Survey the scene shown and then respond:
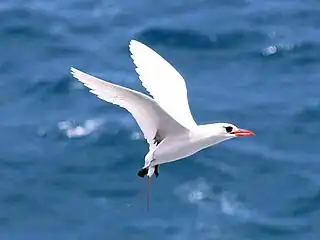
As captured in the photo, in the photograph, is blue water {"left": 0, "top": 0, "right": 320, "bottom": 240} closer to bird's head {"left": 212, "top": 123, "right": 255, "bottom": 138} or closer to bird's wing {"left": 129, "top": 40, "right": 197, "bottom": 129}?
bird's wing {"left": 129, "top": 40, "right": 197, "bottom": 129}

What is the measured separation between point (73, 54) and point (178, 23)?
567 centimetres

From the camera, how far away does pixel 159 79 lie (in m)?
26.9

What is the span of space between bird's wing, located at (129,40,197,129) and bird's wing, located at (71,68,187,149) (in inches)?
53.7

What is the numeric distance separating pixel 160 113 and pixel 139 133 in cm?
2877

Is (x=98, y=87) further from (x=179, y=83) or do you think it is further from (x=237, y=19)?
(x=237, y=19)

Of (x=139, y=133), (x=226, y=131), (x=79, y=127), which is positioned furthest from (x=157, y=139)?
(x=79, y=127)

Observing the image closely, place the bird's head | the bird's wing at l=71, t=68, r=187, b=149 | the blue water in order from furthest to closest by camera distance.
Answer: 1. the blue water
2. the bird's head
3. the bird's wing at l=71, t=68, r=187, b=149

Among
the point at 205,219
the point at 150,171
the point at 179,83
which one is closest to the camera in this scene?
the point at 150,171

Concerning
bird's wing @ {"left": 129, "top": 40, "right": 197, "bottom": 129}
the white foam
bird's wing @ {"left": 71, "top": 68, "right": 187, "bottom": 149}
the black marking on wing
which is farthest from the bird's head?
the white foam

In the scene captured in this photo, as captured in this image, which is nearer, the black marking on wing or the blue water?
the black marking on wing

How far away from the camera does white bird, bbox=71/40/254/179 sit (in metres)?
22.8

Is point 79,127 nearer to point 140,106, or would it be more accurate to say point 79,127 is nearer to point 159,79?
point 159,79

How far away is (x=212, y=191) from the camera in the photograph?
50.5 m

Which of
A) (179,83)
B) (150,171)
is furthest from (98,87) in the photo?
(179,83)
